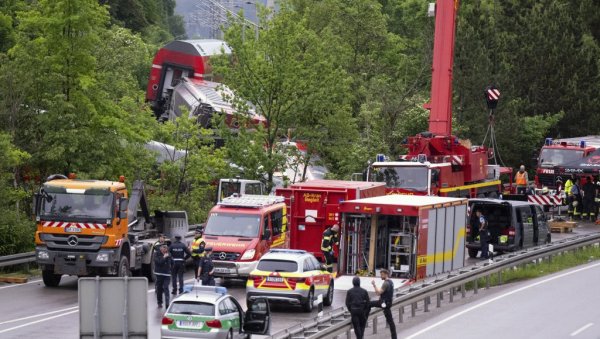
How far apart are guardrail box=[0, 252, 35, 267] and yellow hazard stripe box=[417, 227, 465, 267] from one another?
434 inches

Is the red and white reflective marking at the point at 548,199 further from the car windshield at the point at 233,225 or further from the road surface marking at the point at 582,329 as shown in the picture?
the road surface marking at the point at 582,329

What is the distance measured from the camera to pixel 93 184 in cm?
2975

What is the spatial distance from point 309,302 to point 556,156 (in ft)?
92.5

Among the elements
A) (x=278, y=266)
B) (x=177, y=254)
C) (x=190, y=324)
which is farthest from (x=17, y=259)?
(x=190, y=324)

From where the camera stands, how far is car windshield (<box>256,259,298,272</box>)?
25844 millimetres

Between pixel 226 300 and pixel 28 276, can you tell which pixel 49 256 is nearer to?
pixel 28 276

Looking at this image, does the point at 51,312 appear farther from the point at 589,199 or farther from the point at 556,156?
the point at 556,156

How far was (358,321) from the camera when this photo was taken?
73.0ft

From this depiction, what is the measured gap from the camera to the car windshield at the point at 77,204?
96.7 ft

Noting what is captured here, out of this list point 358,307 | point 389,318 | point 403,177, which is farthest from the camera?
point 403,177

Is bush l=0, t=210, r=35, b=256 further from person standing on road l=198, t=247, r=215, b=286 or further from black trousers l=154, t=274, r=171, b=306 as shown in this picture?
person standing on road l=198, t=247, r=215, b=286

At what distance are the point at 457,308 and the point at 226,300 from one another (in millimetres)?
8629

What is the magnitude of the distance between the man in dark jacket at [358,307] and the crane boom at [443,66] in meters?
23.0

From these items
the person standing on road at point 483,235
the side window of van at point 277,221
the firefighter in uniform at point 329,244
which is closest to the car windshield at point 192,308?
the firefighter in uniform at point 329,244
